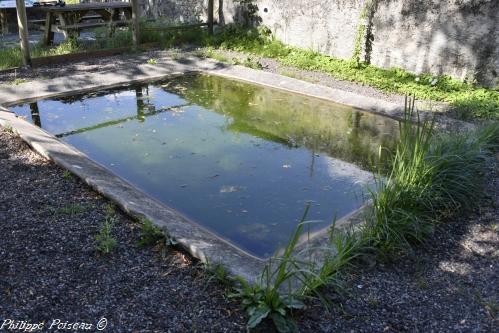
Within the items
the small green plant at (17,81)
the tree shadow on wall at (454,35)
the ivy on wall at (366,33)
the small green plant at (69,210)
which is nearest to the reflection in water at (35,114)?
the small green plant at (17,81)

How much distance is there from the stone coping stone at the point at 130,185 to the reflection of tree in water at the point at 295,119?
25 cm

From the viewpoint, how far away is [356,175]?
4.47m

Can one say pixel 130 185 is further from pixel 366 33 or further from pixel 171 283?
pixel 366 33

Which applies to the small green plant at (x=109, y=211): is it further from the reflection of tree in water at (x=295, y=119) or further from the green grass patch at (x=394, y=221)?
the reflection of tree in water at (x=295, y=119)

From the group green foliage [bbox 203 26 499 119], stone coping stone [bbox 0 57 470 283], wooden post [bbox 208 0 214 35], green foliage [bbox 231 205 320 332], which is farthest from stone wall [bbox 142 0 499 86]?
green foliage [bbox 231 205 320 332]

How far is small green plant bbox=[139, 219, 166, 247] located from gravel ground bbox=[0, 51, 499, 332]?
0.20 ft

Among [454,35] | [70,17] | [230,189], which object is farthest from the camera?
[70,17]

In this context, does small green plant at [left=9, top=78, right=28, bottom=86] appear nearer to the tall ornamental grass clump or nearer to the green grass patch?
the green grass patch

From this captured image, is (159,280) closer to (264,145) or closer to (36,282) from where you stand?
(36,282)

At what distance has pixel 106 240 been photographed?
2.92 meters

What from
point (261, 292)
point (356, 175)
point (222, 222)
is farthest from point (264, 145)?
point (261, 292)

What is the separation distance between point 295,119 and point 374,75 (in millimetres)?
2032

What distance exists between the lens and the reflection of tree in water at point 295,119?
5.17 m

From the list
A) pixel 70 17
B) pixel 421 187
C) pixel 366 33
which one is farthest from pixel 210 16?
pixel 421 187
